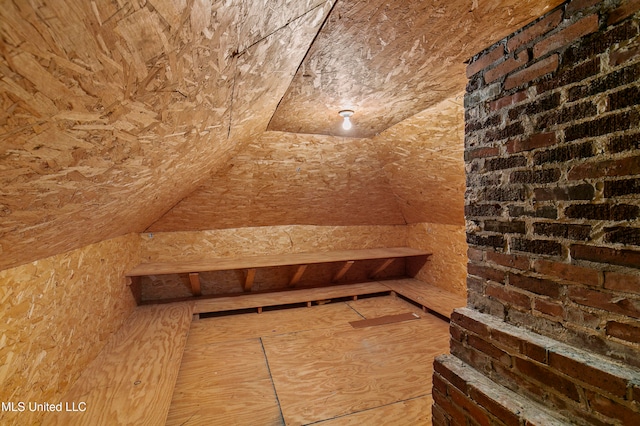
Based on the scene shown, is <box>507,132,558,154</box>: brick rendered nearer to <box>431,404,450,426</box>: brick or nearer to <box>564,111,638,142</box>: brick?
<box>564,111,638,142</box>: brick

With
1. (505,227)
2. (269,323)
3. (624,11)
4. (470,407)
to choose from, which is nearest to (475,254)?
(505,227)

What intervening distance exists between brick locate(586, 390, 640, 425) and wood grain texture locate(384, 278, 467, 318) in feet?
7.86

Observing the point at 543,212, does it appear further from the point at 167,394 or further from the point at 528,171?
the point at 167,394

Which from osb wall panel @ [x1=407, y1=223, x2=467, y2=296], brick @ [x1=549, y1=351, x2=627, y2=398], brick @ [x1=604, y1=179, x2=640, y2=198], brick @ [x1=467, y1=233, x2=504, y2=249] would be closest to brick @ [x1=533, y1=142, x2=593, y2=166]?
brick @ [x1=604, y1=179, x2=640, y2=198]

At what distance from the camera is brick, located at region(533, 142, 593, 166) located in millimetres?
1030

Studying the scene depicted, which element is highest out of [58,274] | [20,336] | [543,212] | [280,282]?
[543,212]

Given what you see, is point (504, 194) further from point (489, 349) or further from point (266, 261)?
point (266, 261)

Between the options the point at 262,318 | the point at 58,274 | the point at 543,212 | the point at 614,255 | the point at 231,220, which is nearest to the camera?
the point at 614,255

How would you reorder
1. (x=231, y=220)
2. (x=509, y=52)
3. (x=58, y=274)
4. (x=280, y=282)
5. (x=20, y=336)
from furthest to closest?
(x=280, y=282), (x=231, y=220), (x=58, y=274), (x=20, y=336), (x=509, y=52)

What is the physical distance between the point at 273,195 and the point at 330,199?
77cm

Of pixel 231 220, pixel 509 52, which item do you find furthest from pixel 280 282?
pixel 509 52

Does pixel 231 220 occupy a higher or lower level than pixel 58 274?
higher

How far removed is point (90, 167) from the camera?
1.06 meters

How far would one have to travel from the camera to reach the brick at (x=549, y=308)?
1115mm
